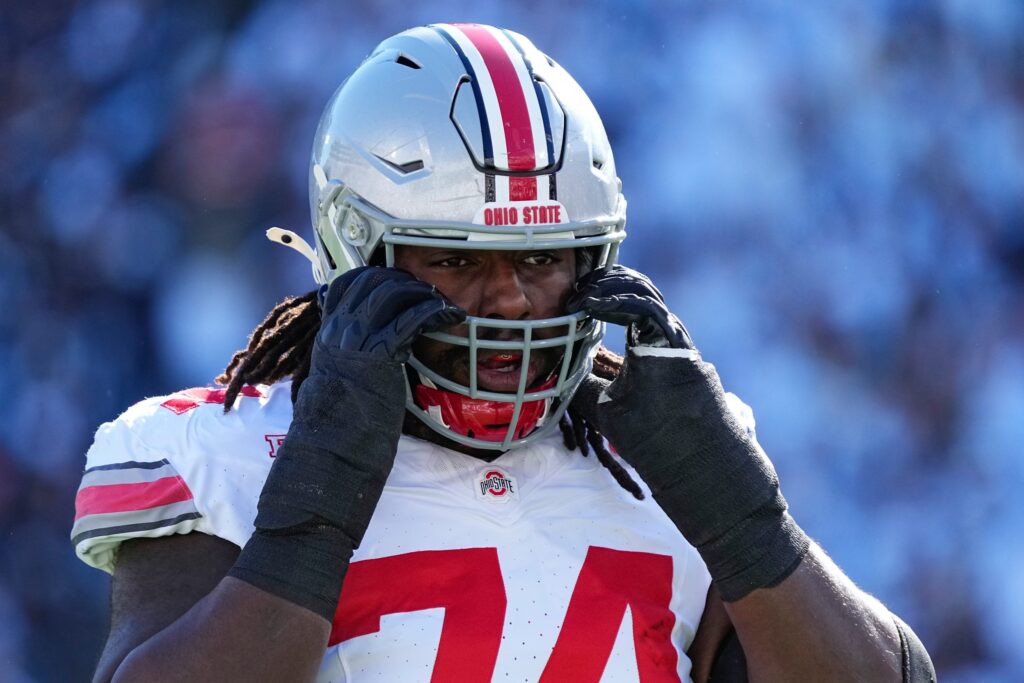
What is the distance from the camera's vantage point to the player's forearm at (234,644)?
171 centimetres

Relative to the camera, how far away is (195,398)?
2.08 m

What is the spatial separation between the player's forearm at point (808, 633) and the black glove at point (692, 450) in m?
0.02

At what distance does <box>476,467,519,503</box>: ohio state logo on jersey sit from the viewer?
2008 mm

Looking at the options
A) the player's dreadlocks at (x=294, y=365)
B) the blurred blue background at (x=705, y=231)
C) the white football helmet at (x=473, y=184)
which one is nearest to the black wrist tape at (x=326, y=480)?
the white football helmet at (x=473, y=184)

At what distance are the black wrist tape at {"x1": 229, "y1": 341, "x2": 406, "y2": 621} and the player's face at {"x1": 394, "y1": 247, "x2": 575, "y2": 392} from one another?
0.13 meters

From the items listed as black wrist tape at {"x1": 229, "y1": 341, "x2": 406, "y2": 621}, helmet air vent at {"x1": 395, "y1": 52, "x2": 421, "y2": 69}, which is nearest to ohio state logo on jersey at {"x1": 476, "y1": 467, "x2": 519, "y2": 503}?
black wrist tape at {"x1": 229, "y1": 341, "x2": 406, "y2": 621}

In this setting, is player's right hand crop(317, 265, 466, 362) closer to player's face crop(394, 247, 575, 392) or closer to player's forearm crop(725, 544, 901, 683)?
player's face crop(394, 247, 575, 392)

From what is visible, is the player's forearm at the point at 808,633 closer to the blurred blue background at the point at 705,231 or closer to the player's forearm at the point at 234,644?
the player's forearm at the point at 234,644

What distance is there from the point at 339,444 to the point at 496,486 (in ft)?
1.05

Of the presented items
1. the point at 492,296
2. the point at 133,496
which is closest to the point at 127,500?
the point at 133,496

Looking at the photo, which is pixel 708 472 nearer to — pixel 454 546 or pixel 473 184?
pixel 454 546

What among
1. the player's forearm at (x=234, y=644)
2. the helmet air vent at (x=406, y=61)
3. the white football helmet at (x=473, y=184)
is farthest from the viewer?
the helmet air vent at (x=406, y=61)

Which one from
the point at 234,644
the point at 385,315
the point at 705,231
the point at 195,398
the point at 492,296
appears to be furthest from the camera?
the point at 705,231

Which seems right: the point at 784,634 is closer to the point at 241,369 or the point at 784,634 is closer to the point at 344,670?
the point at 344,670
